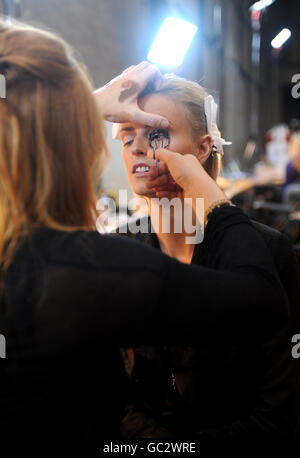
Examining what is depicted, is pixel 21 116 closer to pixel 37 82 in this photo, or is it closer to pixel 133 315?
pixel 37 82

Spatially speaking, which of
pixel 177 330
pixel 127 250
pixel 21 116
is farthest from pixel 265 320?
pixel 21 116

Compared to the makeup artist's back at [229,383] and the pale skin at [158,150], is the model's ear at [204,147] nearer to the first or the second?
the pale skin at [158,150]

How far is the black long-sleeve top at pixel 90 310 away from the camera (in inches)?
24.2

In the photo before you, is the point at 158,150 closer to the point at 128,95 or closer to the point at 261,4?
the point at 128,95

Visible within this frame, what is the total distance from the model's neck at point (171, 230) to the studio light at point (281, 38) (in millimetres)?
673

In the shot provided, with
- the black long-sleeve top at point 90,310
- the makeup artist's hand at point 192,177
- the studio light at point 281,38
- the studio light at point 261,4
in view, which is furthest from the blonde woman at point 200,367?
the studio light at point 261,4

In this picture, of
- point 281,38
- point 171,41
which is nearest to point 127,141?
point 171,41

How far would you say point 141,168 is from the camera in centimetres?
108

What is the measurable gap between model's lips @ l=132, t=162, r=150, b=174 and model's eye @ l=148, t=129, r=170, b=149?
6 cm

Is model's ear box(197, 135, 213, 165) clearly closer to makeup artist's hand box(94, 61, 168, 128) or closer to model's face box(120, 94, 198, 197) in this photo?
model's face box(120, 94, 198, 197)

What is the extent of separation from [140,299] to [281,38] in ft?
3.64

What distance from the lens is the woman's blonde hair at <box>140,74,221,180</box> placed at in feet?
3.60

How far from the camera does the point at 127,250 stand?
2.10ft

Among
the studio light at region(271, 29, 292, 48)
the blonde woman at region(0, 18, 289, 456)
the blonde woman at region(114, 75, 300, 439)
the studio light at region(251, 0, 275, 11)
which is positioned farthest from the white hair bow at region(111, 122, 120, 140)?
the studio light at region(251, 0, 275, 11)
